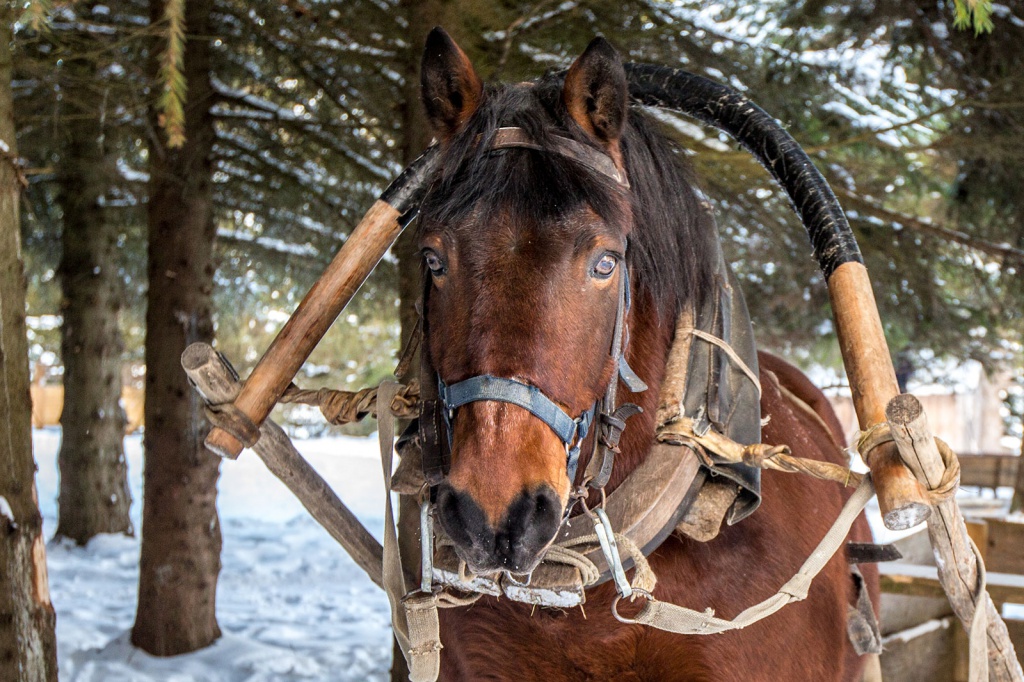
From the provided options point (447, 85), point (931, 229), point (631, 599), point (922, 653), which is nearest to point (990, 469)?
point (931, 229)

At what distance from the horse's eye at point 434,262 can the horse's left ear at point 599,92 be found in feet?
1.39

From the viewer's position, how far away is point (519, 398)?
4.76 ft

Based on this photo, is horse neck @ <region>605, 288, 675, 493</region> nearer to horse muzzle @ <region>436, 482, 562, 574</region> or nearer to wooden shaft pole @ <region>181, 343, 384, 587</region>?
horse muzzle @ <region>436, 482, 562, 574</region>

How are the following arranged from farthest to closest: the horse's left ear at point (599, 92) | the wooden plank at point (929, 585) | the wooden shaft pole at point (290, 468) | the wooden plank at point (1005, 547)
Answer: the wooden plank at point (1005, 547)
the wooden plank at point (929, 585)
the wooden shaft pole at point (290, 468)
the horse's left ear at point (599, 92)

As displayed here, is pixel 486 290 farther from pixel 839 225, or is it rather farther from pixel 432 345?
pixel 839 225

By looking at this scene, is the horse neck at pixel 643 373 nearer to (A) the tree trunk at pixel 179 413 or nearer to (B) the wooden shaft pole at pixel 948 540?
(B) the wooden shaft pole at pixel 948 540

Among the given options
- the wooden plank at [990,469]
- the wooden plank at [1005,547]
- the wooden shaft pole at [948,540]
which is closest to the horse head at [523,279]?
the wooden shaft pole at [948,540]

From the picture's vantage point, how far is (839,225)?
200cm

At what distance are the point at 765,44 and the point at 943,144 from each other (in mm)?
1260

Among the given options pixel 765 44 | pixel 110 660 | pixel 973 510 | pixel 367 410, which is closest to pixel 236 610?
pixel 110 660

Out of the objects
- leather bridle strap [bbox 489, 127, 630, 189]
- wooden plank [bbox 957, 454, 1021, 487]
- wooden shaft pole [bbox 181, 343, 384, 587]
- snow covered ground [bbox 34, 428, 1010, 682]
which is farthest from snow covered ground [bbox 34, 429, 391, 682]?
wooden plank [bbox 957, 454, 1021, 487]

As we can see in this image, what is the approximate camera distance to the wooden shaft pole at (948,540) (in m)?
1.47

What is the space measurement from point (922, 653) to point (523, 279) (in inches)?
136

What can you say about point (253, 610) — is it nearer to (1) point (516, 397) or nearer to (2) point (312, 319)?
(2) point (312, 319)
